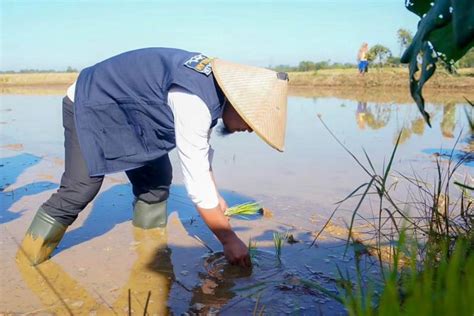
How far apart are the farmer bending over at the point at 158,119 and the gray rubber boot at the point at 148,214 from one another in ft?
2.09

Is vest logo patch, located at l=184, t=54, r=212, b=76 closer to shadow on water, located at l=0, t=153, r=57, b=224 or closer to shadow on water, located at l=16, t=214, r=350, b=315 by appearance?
shadow on water, located at l=16, t=214, r=350, b=315

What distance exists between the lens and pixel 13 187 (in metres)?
4.20

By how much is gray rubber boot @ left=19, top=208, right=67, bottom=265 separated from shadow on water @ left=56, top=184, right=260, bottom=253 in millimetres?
242

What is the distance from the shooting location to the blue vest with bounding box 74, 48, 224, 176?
2309 millimetres

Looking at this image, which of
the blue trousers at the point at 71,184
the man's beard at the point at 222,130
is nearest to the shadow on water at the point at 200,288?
the blue trousers at the point at 71,184

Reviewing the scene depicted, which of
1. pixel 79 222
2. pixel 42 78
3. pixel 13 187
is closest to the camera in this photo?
pixel 79 222

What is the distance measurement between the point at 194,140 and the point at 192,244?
1099mm

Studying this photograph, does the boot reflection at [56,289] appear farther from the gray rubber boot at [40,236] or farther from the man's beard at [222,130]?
the man's beard at [222,130]

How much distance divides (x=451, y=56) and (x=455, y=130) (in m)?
7.01

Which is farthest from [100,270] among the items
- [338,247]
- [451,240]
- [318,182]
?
[318,182]

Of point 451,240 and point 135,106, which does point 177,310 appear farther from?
point 451,240

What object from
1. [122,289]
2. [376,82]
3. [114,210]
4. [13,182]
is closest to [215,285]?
[122,289]

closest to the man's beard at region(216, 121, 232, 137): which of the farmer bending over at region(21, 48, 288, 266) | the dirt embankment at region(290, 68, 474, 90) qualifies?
the farmer bending over at region(21, 48, 288, 266)

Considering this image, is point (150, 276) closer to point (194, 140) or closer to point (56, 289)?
point (56, 289)
